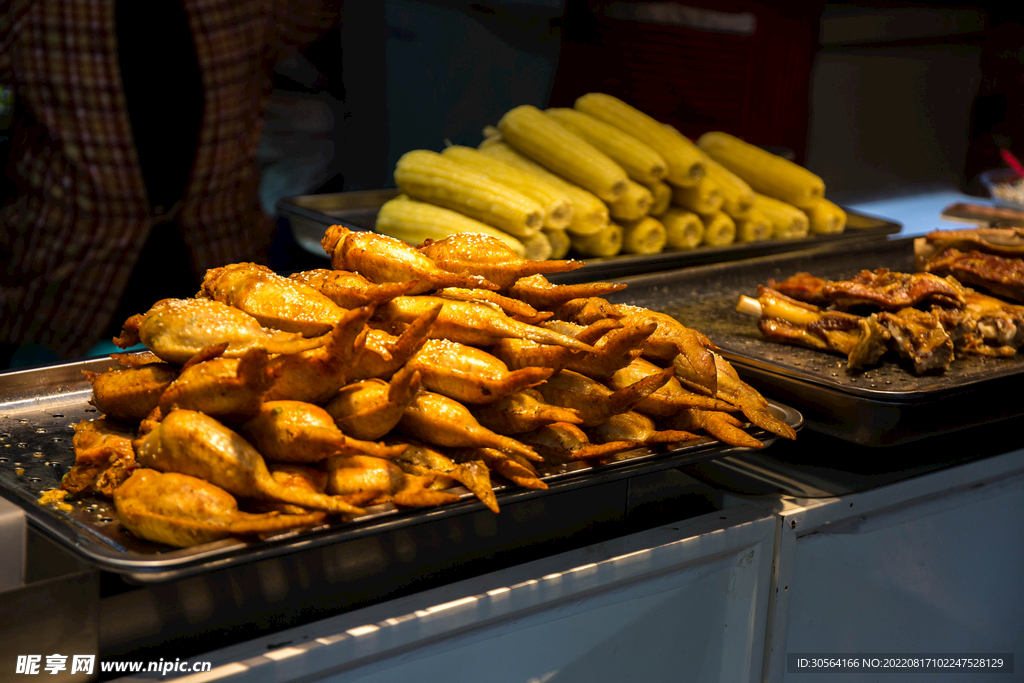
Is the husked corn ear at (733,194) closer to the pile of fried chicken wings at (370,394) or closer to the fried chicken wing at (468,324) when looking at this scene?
the pile of fried chicken wings at (370,394)

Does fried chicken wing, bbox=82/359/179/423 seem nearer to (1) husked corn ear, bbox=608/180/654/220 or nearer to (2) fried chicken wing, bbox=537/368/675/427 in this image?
(2) fried chicken wing, bbox=537/368/675/427

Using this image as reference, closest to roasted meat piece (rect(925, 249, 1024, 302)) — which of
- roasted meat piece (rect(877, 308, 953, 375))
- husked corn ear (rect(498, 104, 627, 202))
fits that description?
roasted meat piece (rect(877, 308, 953, 375))

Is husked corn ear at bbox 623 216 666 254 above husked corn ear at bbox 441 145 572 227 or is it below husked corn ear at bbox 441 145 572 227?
below

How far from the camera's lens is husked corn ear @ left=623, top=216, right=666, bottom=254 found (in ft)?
8.14

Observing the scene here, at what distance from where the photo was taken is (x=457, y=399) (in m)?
1.17

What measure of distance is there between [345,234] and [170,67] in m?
2.22

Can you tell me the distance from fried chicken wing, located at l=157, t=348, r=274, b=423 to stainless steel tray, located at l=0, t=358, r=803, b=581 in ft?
0.51

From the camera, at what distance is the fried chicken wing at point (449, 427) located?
1125 mm

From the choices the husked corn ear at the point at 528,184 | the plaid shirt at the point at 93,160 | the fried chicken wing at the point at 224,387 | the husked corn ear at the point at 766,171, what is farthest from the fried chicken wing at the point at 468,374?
the plaid shirt at the point at 93,160

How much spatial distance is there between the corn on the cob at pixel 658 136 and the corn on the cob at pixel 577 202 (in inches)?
11.9

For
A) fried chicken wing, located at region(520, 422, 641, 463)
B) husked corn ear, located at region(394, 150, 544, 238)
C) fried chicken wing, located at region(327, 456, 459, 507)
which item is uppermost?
husked corn ear, located at region(394, 150, 544, 238)

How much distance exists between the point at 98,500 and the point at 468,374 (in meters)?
0.47

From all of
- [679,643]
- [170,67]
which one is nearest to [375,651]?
[679,643]

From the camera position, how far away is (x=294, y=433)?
1.01 meters
